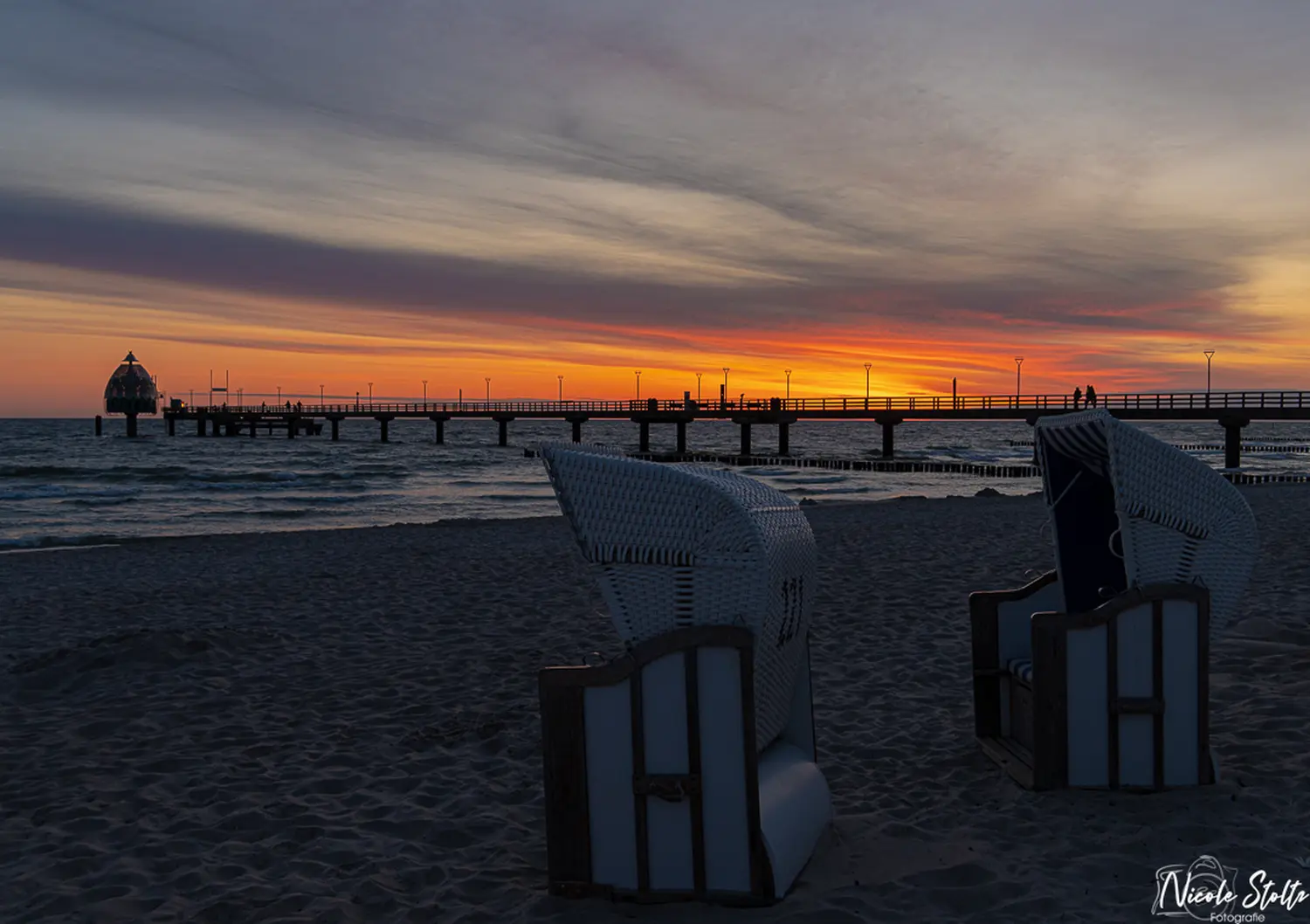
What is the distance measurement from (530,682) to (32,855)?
10.6 feet

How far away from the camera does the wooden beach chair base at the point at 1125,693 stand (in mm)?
4289

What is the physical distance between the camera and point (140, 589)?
11.7 m

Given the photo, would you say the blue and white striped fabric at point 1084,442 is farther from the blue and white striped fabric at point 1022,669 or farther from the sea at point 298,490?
the sea at point 298,490

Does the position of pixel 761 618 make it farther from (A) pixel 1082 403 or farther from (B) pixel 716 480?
(A) pixel 1082 403

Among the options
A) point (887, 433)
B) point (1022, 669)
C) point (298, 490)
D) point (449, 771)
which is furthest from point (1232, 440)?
point (449, 771)

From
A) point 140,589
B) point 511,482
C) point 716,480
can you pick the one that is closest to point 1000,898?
point 716,480

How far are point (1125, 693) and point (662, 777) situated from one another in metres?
2.19

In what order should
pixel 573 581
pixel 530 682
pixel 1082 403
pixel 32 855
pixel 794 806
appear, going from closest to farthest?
pixel 794 806, pixel 32 855, pixel 530 682, pixel 573 581, pixel 1082 403

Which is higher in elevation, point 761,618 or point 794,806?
point 761,618

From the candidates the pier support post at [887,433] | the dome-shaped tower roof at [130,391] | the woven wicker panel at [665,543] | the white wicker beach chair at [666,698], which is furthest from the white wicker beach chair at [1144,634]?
the dome-shaped tower roof at [130,391]

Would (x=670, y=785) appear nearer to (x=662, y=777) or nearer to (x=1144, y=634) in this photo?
(x=662, y=777)

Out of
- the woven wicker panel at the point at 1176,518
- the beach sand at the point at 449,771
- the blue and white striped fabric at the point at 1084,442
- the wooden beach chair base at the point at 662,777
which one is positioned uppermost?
the blue and white striped fabric at the point at 1084,442

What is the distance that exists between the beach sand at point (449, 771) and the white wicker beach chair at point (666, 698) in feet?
0.55

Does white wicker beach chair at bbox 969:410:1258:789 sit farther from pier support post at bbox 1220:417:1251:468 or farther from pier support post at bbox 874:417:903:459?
pier support post at bbox 874:417:903:459
